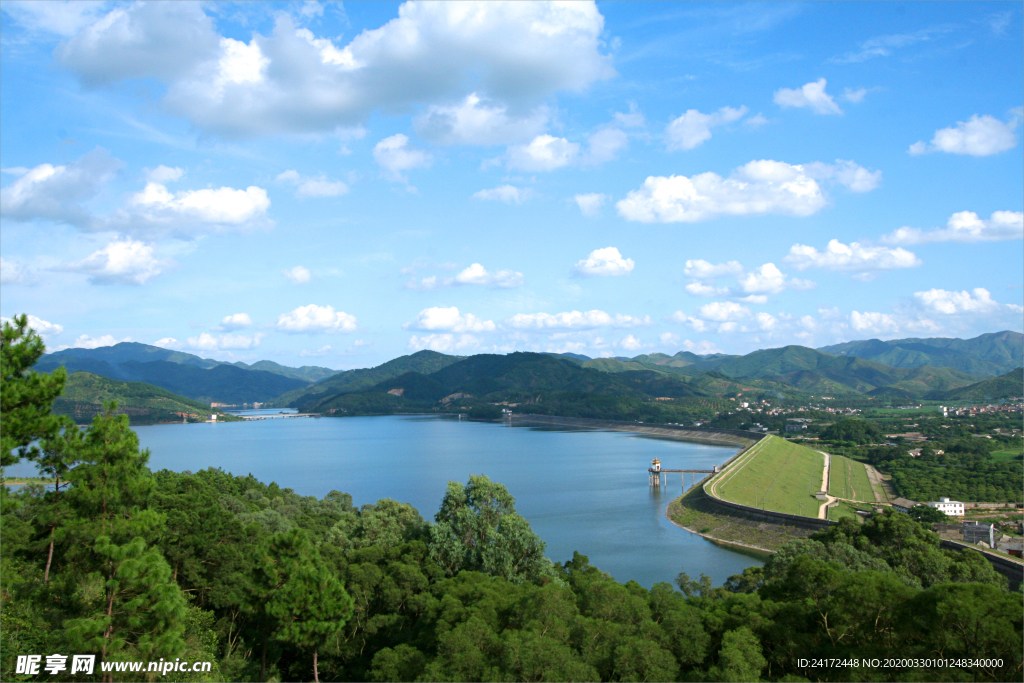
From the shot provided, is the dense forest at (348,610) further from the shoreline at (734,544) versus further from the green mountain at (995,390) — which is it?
the green mountain at (995,390)

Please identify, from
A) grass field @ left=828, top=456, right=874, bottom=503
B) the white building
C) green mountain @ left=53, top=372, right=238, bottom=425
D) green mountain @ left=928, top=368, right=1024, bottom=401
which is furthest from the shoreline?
green mountain @ left=928, top=368, right=1024, bottom=401

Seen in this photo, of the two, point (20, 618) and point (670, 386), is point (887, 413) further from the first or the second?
point (20, 618)

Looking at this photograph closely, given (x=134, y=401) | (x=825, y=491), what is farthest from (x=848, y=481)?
(x=134, y=401)

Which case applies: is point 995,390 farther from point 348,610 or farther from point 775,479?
point 348,610

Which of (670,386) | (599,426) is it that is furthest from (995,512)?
(670,386)

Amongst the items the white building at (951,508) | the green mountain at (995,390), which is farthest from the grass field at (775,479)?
the green mountain at (995,390)

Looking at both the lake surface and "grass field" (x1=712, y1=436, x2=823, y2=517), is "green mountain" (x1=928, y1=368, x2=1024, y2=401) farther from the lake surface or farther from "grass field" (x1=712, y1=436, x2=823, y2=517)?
"grass field" (x1=712, y1=436, x2=823, y2=517)
